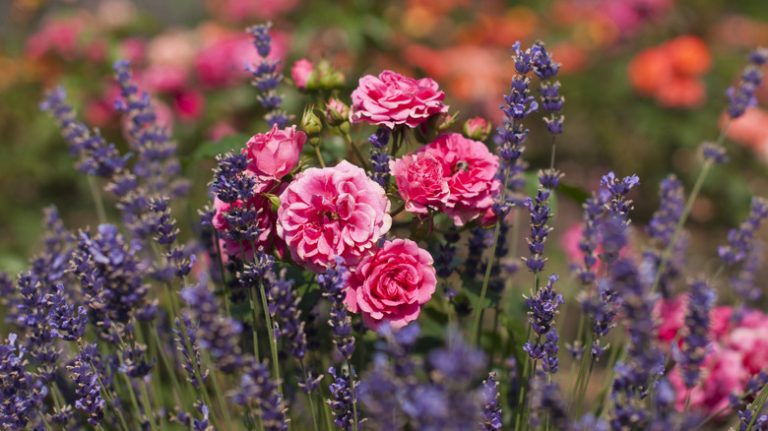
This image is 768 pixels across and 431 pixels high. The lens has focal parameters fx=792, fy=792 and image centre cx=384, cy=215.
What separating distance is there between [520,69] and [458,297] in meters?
A: 0.49

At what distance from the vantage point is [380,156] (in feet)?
4.22

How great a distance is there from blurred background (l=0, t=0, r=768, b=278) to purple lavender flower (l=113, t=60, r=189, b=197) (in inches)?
48.3

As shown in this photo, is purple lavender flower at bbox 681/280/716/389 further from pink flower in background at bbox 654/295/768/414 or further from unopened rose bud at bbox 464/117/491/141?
pink flower in background at bbox 654/295/768/414

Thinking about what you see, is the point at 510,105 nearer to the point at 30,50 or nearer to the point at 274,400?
the point at 274,400

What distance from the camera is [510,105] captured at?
1258 mm

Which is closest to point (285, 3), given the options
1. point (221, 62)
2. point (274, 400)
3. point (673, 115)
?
point (221, 62)

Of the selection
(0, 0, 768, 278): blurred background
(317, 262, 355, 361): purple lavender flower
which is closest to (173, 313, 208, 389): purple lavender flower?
(317, 262, 355, 361): purple lavender flower

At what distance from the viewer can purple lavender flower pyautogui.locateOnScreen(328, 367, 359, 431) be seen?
1196 mm

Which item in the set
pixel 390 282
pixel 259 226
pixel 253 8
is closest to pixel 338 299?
pixel 390 282

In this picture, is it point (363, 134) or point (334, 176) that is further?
point (363, 134)

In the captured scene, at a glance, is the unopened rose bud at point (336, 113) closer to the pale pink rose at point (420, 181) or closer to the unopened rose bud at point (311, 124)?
the unopened rose bud at point (311, 124)

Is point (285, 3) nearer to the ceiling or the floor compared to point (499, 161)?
nearer to the ceiling

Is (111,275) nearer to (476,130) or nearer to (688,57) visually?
(476,130)

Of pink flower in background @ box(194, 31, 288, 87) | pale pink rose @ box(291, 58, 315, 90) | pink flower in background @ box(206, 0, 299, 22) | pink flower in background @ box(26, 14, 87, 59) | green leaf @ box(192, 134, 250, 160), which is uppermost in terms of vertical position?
pink flower in background @ box(206, 0, 299, 22)
